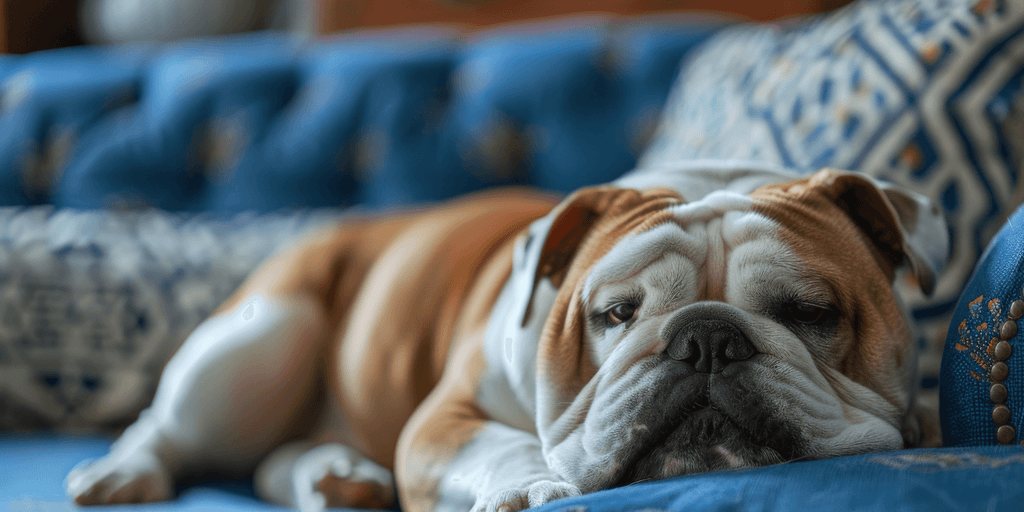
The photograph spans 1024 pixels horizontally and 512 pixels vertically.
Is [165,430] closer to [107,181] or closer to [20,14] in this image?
[107,181]

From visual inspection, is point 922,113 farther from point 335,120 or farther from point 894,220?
point 335,120

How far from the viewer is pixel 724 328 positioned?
74cm

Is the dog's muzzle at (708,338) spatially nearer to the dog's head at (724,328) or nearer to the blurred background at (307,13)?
the dog's head at (724,328)

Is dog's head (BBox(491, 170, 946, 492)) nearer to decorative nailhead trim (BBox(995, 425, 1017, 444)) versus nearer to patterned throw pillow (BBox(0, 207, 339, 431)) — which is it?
decorative nailhead trim (BBox(995, 425, 1017, 444))

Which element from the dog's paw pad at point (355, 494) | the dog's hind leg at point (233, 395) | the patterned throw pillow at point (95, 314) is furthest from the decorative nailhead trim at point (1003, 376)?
the patterned throw pillow at point (95, 314)

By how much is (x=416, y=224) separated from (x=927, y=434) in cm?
100

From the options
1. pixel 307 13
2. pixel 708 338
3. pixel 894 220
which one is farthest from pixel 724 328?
pixel 307 13

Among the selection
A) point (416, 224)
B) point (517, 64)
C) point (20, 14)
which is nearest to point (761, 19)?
point (517, 64)

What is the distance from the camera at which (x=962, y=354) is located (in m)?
0.76

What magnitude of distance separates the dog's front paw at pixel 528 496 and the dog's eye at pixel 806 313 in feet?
0.99

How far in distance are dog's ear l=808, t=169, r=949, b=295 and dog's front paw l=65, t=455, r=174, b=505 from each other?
111cm

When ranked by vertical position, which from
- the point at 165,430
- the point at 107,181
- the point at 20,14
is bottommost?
the point at 165,430

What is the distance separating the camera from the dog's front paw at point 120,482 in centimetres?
115

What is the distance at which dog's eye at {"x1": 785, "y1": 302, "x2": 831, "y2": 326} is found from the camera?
2.57 feet
